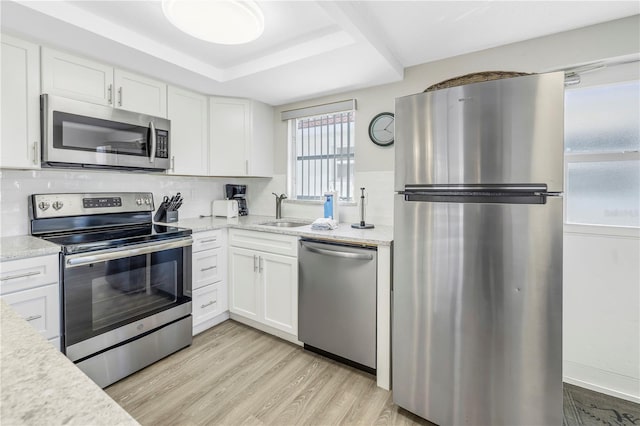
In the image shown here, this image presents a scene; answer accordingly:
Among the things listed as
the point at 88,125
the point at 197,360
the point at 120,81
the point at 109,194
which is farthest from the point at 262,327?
the point at 120,81

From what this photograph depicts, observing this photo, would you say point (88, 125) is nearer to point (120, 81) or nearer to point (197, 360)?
point (120, 81)

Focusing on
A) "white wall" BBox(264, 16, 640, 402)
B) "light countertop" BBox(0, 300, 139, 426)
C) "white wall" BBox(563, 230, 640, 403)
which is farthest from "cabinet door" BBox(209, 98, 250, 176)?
"white wall" BBox(563, 230, 640, 403)

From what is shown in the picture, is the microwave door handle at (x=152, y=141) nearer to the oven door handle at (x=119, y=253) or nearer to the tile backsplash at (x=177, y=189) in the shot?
the tile backsplash at (x=177, y=189)

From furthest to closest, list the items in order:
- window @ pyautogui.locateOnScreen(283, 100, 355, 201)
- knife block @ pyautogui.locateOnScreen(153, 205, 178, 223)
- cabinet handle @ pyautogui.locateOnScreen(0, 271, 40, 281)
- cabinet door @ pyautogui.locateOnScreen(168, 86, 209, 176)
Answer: window @ pyautogui.locateOnScreen(283, 100, 355, 201)
knife block @ pyautogui.locateOnScreen(153, 205, 178, 223)
cabinet door @ pyautogui.locateOnScreen(168, 86, 209, 176)
cabinet handle @ pyautogui.locateOnScreen(0, 271, 40, 281)

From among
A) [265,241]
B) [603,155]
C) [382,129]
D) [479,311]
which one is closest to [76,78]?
[265,241]

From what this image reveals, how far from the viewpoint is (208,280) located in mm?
2566

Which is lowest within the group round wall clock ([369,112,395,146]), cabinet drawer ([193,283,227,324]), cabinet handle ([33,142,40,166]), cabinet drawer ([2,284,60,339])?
cabinet drawer ([193,283,227,324])

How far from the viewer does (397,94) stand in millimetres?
2520

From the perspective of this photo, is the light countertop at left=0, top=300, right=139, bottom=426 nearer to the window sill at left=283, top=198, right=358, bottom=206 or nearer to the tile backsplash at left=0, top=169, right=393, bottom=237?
the tile backsplash at left=0, top=169, right=393, bottom=237

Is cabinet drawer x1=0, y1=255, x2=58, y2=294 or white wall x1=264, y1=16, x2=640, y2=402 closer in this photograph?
cabinet drawer x1=0, y1=255, x2=58, y2=294

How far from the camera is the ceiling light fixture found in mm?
1355

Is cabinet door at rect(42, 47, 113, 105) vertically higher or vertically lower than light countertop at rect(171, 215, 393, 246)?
higher

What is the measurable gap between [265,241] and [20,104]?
1.75 m

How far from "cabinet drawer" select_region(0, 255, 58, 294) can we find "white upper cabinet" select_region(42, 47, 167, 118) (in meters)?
1.08
